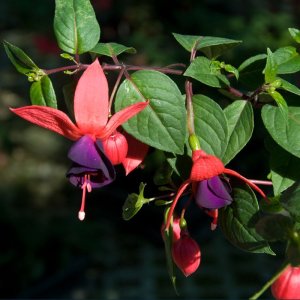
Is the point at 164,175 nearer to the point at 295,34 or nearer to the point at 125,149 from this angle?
the point at 125,149

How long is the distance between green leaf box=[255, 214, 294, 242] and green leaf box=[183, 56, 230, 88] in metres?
0.16

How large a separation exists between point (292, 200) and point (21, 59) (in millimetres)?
297

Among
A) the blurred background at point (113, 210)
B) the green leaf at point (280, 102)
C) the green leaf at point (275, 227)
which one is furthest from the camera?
the blurred background at point (113, 210)

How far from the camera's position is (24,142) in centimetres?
312

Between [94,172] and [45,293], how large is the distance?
176 cm

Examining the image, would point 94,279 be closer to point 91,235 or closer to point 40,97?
point 91,235

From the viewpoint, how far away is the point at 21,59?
64 centimetres

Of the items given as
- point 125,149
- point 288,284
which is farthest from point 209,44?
point 288,284

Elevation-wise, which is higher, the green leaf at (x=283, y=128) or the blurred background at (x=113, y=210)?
the green leaf at (x=283, y=128)

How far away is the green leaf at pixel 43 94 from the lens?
2.07ft

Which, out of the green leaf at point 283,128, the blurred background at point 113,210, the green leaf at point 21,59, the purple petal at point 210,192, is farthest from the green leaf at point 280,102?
the blurred background at point 113,210

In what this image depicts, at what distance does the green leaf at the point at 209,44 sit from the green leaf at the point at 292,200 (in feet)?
0.52

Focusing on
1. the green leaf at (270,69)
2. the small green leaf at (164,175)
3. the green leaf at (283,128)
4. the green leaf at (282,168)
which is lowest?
the small green leaf at (164,175)

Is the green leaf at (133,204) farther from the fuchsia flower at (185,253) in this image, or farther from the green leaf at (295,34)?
the green leaf at (295,34)
